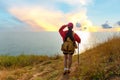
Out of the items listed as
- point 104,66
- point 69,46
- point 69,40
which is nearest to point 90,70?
point 104,66

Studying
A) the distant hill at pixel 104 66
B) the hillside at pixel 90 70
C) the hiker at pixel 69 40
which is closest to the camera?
the distant hill at pixel 104 66

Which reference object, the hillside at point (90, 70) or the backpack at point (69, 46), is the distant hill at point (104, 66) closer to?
the hillside at point (90, 70)

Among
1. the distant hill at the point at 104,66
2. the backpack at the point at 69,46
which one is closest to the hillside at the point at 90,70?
the distant hill at the point at 104,66

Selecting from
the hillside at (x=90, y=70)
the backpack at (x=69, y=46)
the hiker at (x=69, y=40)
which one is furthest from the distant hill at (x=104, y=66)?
the backpack at (x=69, y=46)

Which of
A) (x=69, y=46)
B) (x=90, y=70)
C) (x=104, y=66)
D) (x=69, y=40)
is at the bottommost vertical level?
(x=90, y=70)

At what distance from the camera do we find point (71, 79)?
11984 mm

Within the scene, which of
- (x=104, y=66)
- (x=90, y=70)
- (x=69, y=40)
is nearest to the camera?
(x=90, y=70)

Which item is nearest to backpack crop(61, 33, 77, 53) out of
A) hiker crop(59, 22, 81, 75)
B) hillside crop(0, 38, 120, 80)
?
→ hiker crop(59, 22, 81, 75)

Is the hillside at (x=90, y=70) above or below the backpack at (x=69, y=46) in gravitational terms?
below

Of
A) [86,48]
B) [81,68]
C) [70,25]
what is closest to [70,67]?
[81,68]

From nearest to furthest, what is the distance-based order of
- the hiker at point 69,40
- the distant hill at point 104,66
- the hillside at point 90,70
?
the distant hill at point 104,66, the hillside at point 90,70, the hiker at point 69,40

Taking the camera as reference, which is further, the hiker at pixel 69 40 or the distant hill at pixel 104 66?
the hiker at pixel 69 40

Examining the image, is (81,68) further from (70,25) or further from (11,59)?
(11,59)

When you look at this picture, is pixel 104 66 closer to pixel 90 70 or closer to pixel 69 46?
pixel 90 70
